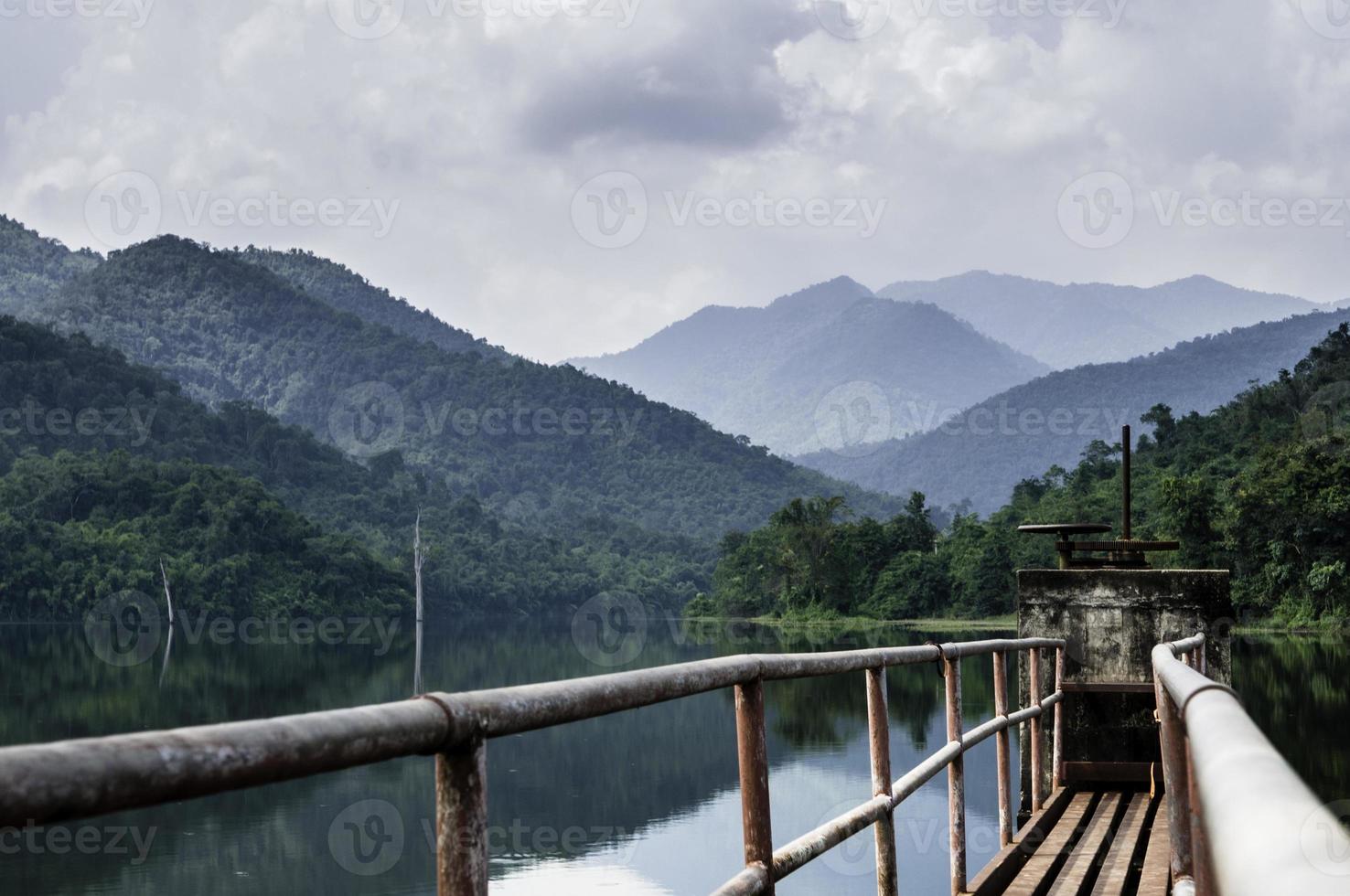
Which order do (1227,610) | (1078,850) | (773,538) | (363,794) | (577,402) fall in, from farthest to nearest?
1. (577,402)
2. (773,538)
3. (363,794)
4. (1227,610)
5. (1078,850)

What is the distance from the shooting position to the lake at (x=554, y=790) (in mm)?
19250

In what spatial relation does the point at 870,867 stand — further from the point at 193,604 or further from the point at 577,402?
the point at 577,402

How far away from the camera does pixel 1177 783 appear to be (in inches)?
111

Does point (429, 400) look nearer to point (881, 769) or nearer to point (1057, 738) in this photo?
point (1057, 738)

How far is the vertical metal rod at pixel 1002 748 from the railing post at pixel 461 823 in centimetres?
408

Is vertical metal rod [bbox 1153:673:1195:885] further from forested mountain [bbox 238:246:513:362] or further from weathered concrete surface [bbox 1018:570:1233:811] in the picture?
forested mountain [bbox 238:246:513:362]

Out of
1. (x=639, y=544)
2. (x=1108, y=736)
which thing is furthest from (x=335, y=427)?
(x=1108, y=736)

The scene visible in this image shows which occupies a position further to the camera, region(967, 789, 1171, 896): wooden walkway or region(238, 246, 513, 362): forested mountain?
region(238, 246, 513, 362): forested mountain

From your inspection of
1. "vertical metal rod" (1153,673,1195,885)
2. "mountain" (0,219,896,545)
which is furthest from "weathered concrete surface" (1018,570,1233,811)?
"mountain" (0,219,896,545)

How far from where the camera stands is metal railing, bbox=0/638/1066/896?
3.06 ft

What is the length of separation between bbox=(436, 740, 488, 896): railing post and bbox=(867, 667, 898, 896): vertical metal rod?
6.88 ft

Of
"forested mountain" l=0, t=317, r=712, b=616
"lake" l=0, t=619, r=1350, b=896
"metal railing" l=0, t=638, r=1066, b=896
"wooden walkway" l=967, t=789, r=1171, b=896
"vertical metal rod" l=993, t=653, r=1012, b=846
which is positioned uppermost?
"forested mountain" l=0, t=317, r=712, b=616

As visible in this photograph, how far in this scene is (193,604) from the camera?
7262 centimetres

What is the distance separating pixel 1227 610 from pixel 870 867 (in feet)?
46.9
